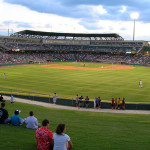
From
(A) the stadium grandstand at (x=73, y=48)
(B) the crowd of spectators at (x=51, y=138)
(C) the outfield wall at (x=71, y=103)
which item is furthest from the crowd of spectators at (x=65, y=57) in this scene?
(B) the crowd of spectators at (x=51, y=138)

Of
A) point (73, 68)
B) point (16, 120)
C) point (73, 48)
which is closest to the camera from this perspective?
point (16, 120)

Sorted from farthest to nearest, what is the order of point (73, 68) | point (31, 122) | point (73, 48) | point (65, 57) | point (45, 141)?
point (73, 48) < point (65, 57) < point (73, 68) < point (31, 122) < point (45, 141)

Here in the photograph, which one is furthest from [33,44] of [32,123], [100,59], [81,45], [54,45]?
[32,123]

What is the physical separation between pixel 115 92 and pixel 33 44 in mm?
89298

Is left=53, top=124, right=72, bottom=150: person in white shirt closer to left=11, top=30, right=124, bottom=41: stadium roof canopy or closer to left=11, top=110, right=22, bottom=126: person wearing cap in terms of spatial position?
left=11, top=110, right=22, bottom=126: person wearing cap

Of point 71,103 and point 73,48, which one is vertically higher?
point 73,48

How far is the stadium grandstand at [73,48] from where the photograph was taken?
10001 centimetres

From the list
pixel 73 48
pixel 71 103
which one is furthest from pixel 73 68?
pixel 73 48

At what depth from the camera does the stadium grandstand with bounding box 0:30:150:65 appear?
10001 cm

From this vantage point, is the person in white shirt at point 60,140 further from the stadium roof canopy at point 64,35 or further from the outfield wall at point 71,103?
the stadium roof canopy at point 64,35

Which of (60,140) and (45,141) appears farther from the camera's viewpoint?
(45,141)

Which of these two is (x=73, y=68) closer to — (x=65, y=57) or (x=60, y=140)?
(x=65, y=57)

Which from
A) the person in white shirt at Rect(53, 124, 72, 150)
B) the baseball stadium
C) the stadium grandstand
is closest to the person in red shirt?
the person in white shirt at Rect(53, 124, 72, 150)

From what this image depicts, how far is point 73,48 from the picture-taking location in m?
124
